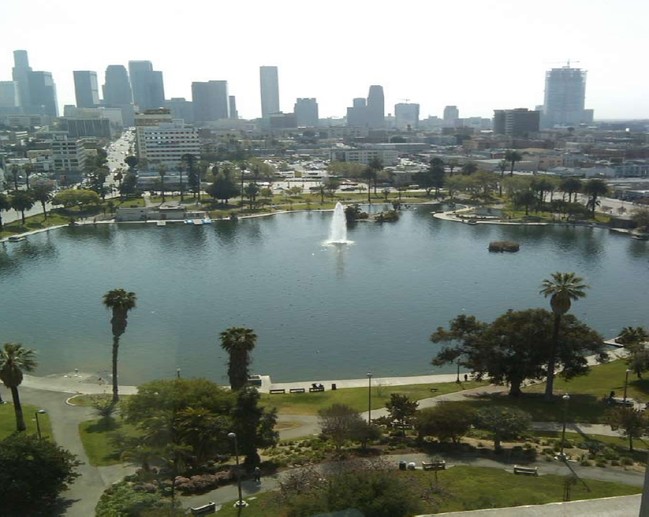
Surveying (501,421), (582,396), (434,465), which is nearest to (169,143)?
(582,396)

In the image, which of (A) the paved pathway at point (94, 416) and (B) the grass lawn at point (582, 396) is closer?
(A) the paved pathway at point (94, 416)

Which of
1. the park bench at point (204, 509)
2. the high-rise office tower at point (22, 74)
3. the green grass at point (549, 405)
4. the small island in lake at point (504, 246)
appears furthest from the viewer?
the high-rise office tower at point (22, 74)

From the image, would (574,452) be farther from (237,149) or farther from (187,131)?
(237,149)

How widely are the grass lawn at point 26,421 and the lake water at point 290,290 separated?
4667 millimetres

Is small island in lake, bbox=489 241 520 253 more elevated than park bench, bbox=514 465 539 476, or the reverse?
park bench, bbox=514 465 539 476

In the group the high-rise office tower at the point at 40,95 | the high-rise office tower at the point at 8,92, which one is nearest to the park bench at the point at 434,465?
the high-rise office tower at the point at 40,95

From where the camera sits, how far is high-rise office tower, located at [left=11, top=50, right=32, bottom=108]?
16462 centimetres

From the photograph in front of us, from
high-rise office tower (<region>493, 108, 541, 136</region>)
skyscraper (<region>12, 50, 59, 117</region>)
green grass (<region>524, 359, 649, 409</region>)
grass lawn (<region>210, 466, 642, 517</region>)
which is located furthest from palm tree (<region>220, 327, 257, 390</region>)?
skyscraper (<region>12, 50, 59, 117</region>)

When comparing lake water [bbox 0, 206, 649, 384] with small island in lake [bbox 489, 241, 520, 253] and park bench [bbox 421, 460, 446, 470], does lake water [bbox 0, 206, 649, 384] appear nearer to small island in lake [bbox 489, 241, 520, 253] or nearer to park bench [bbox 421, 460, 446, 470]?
small island in lake [bbox 489, 241, 520, 253]

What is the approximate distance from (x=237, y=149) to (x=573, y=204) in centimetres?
7486

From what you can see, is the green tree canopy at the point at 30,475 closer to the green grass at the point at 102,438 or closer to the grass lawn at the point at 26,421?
the green grass at the point at 102,438

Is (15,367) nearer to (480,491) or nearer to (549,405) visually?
(480,491)

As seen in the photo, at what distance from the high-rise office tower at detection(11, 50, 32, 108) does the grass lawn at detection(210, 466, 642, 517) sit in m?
170

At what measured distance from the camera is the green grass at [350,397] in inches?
777
